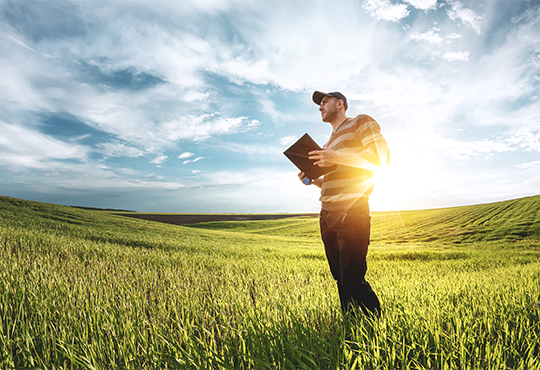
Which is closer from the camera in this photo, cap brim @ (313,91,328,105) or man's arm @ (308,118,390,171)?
man's arm @ (308,118,390,171)

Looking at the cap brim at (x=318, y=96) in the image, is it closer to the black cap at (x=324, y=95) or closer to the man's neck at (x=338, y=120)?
the black cap at (x=324, y=95)

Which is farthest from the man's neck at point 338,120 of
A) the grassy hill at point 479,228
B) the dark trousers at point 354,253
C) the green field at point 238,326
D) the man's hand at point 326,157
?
the grassy hill at point 479,228

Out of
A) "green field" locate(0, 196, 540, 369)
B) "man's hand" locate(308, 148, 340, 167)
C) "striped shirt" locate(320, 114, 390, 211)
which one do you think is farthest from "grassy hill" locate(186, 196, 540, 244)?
"man's hand" locate(308, 148, 340, 167)

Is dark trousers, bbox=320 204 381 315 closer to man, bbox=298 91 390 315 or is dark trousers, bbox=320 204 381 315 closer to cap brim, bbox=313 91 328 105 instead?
man, bbox=298 91 390 315

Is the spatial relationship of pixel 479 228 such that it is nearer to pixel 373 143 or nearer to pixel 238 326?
pixel 373 143

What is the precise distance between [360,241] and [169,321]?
2.27 m

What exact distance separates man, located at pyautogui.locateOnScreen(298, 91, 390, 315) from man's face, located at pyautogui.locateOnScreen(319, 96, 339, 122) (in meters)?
0.25

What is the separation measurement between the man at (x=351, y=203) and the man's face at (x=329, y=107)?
0.25 meters

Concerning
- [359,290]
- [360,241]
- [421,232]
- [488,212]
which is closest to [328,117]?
[360,241]

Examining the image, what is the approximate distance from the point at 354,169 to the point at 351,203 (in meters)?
0.40

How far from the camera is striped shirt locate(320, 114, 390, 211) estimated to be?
252cm

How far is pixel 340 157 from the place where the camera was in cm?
239

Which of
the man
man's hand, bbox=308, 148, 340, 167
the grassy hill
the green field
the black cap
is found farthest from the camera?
the grassy hill

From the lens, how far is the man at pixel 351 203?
2.48 metres
